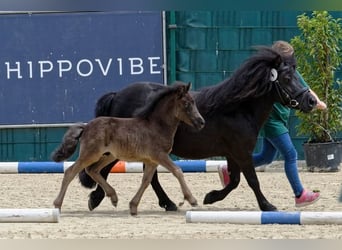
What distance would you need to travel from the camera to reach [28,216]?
231 inches

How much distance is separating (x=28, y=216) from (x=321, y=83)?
6.66 meters

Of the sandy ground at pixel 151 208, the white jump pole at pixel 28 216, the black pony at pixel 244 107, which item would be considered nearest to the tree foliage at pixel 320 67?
the sandy ground at pixel 151 208

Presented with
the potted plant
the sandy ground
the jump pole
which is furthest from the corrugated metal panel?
the jump pole

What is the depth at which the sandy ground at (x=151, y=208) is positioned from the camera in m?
5.33

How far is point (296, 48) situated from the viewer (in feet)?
38.2

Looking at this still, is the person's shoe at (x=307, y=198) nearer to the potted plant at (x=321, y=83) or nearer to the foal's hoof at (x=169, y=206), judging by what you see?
the foal's hoof at (x=169, y=206)

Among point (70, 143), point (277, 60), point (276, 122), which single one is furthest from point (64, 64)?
point (277, 60)

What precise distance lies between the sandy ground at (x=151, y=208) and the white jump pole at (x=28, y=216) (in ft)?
0.14

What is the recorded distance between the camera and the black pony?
23.2 ft

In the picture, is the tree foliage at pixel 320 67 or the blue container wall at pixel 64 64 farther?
the blue container wall at pixel 64 64

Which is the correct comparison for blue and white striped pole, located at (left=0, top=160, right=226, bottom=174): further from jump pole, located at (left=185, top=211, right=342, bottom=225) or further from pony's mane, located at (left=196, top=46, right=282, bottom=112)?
jump pole, located at (left=185, top=211, right=342, bottom=225)

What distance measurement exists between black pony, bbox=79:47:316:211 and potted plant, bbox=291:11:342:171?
4419 mm

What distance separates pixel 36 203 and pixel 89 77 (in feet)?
15.7

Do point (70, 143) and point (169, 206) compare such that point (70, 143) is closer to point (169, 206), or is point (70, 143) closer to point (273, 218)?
point (169, 206)
